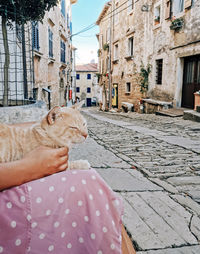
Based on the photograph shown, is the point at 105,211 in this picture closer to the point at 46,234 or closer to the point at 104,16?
the point at 46,234

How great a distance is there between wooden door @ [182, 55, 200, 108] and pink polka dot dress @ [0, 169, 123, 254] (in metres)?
10.3

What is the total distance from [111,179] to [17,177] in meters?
1.94

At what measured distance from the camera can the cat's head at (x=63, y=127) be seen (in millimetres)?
1431

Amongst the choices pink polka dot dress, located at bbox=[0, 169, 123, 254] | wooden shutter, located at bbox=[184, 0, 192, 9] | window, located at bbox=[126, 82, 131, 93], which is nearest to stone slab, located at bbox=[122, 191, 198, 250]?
pink polka dot dress, located at bbox=[0, 169, 123, 254]

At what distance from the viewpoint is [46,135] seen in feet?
4.71

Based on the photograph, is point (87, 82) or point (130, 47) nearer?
point (130, 47)

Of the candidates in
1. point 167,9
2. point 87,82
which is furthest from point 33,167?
point 87,82

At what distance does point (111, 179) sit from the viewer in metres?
2.90

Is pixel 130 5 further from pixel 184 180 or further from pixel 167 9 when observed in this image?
pixel 184 180

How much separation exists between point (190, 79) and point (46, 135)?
35.1ft

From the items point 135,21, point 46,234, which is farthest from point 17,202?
point 135,21

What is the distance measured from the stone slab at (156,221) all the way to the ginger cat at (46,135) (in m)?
0.77

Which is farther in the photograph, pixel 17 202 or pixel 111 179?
pixel 111 179

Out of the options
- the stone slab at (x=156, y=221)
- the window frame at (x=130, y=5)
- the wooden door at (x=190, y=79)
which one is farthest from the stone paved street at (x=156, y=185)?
the window frame at (x=130, y=5)
